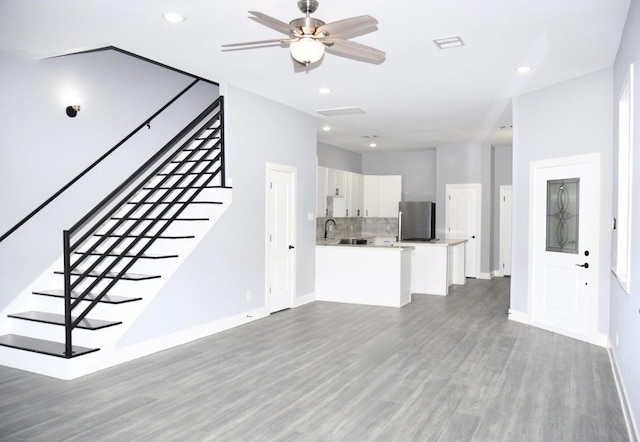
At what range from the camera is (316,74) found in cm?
565

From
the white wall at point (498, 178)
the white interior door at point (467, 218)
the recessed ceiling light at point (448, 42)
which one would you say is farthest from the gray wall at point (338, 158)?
the recessed ceiling light at point (448, 42)

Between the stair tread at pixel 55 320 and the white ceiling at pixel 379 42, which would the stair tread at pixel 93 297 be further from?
the white ceiling at pixel 379 42

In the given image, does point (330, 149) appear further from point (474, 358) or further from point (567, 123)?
point (474, 358)

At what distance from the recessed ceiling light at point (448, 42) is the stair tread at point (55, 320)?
12.9ft

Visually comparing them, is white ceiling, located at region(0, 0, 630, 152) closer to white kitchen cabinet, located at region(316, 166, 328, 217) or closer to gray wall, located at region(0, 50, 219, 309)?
gray wall, located at region(0, 50, 219, 309)

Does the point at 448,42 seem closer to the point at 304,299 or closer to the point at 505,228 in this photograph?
the point at 304,299

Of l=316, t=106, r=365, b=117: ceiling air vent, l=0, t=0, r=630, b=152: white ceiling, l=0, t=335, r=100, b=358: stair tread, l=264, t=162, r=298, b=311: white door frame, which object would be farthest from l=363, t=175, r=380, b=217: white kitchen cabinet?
l=0, t=335, r=100, b=358: stair tread

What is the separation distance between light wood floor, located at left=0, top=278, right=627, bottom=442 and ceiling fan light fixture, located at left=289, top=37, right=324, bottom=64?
2.49 m

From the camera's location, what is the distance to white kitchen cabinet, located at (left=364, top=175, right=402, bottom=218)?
37.8 ft

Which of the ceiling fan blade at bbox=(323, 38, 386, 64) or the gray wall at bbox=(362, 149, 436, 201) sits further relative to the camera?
the gray wall at bbox=(362, 149, 436, 201)

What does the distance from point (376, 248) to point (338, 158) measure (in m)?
4.18

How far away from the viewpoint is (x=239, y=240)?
6.29 metres

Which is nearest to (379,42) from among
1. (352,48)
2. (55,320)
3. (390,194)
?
(352,48)

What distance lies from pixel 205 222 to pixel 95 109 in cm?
189
